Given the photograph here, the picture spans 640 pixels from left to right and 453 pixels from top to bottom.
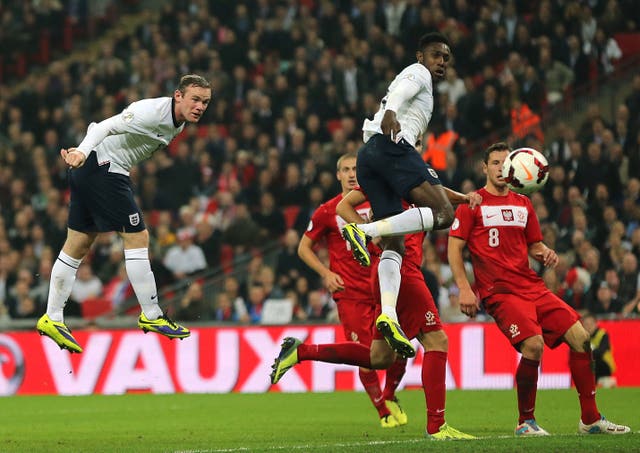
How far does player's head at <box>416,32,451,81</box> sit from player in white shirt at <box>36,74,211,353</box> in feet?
5.63

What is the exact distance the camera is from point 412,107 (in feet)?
30.9

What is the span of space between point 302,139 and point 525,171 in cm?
1138

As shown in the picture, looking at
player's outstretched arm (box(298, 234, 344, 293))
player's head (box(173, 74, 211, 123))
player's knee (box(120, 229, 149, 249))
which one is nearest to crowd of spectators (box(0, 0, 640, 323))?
player's outstretched arm (box(298, 234, 344, 293))

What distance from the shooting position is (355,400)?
15.1 meters

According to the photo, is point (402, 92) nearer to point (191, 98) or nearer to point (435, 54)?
point (435, 54)

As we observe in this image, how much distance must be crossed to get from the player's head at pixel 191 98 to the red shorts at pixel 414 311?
6.35 feet

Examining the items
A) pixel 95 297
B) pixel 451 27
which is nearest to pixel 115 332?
pixel 95 297

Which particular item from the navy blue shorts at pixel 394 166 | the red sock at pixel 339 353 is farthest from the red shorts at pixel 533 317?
the navy blue shorts at pixel 394 166

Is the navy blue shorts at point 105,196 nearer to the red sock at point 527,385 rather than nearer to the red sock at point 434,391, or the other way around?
the red sock at point 434,391

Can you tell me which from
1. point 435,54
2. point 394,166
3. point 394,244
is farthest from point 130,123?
point 435,54

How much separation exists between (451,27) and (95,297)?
7393 mm

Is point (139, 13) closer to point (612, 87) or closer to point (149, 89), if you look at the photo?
point (149, 89)

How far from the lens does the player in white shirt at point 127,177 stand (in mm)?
9648

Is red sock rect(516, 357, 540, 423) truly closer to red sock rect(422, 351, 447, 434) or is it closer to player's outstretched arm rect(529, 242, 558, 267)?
red sock rect(422, 351, 447, 434)
